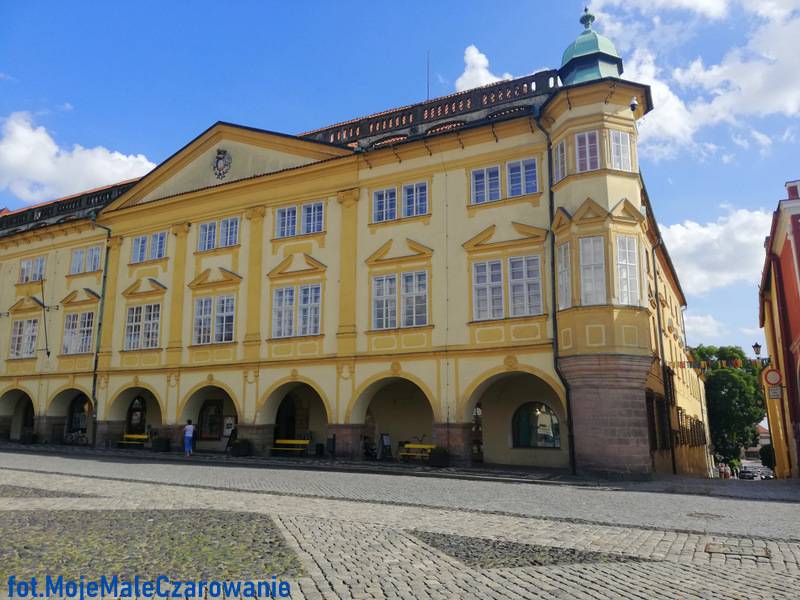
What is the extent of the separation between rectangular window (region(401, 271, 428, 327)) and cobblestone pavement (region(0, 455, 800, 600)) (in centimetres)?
727

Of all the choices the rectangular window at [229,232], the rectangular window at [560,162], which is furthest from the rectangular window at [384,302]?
the rectangular window at [229,232]

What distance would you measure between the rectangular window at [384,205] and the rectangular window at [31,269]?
1934 centimetres

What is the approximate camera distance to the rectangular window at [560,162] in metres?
20.8

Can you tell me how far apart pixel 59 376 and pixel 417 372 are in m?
18.7

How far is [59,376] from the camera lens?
31469mm

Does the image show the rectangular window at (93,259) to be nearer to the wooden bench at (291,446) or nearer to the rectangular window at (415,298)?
the wooden bench at (291,446)

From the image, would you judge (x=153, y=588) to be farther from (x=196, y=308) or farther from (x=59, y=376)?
(x=59, y=376)

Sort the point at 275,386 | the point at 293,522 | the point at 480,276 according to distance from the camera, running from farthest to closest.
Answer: the point at 275,386 < the point at 480,276 < the point at 293,522

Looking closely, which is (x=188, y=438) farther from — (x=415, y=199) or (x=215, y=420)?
(x=415, y=199)

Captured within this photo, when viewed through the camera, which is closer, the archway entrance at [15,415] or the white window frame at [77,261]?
the white window frame at [77,261]

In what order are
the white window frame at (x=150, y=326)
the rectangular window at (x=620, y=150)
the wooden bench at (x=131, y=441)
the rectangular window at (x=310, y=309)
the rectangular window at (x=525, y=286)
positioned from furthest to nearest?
the wooden bench at (x=131, y=441)
the white window frame at (x=150, y=326)
the rectangular window at (x=310, y=309)
the rectangular window at (x=525, y=286)
the rectangular window at (x=620, y=150)

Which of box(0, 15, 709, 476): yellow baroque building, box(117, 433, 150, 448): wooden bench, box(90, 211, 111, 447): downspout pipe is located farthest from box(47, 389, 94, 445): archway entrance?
box(117, 433, 150, 448): wooden bench

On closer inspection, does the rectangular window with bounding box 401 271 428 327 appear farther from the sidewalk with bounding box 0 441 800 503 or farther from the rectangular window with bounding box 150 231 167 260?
the rectangular window with bounding box 150 231 167 260

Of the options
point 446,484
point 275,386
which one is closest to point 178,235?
point 275,386
